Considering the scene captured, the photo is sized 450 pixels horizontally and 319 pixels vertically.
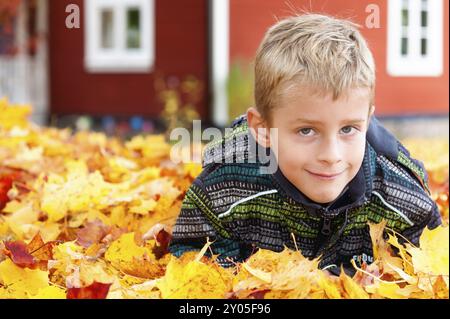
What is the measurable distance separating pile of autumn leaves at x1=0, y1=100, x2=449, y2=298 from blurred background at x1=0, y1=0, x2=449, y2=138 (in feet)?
19.7

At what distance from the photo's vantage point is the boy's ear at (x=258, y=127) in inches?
63.4

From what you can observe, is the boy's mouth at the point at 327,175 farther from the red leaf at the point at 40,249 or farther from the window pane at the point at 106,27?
the window pane at the point at 106,27

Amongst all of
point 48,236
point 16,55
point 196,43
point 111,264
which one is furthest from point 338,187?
point 16,55

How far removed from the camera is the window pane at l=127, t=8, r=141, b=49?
1056cm

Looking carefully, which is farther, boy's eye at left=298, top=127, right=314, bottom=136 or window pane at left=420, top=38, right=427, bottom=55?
window pane at left=420, top=38, right=427, bottom=55

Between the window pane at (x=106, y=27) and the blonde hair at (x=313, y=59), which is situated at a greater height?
the window pane at (x=106, y=27)

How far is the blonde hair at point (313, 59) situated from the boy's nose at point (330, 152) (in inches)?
3.2

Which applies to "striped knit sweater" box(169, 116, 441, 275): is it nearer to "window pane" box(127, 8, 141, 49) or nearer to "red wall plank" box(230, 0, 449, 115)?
"red wall plank" box(230, 0, 449, 115)

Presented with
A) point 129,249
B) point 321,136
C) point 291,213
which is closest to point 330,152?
point 321,136

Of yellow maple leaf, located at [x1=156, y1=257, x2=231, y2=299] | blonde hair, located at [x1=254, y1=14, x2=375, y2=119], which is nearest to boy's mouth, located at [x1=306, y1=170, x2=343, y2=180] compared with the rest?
blonde hair, located at [x1=254, y1=14, x2=375, y2=119]

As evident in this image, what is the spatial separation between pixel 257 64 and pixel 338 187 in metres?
0.28

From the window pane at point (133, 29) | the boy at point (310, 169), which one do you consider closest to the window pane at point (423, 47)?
the window pane at point (133, 29)

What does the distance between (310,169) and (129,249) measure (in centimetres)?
37

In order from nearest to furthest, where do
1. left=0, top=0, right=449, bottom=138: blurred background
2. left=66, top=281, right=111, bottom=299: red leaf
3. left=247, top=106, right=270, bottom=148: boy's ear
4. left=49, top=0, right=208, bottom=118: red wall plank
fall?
1. left=66, top=281, right=111, bottom=299: red leaf
2. left=247, top=106, right=270, bottom=148: boy's ear
3. left=0, top=0, right=449, bottom=138: blurred background
4. left=49, top=0, right=208, bottom=118: red wall plank
